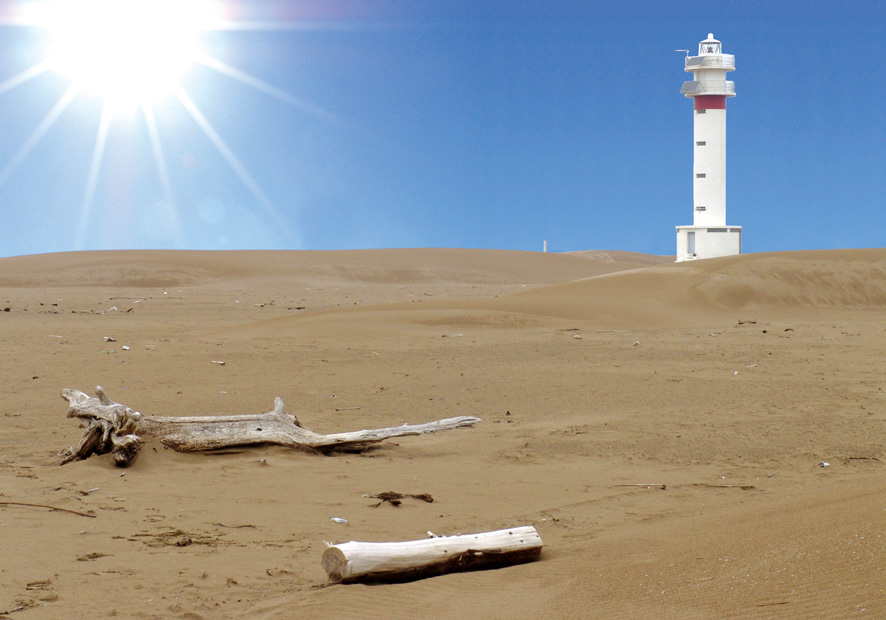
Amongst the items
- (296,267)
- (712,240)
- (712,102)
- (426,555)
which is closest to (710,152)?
(712,102)

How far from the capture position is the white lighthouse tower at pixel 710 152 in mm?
41062

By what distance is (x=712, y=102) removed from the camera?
1619 inches

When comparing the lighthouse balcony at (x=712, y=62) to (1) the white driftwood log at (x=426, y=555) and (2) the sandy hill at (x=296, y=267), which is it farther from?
(1) the white driftwood log at (x=426, y=555)

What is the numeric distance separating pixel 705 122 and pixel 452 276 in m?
14.7

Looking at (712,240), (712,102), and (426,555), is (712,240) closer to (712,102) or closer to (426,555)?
(712,102)

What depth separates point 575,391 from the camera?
12086 mm

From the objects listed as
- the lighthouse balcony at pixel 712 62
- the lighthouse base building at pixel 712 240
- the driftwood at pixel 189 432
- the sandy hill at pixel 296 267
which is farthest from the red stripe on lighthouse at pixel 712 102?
the driftwood at pixel 189 432

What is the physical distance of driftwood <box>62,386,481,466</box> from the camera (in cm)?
826

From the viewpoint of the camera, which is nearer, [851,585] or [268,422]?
[851,585]

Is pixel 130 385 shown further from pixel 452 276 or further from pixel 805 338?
pixel 452 276

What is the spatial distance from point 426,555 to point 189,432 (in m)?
4.09

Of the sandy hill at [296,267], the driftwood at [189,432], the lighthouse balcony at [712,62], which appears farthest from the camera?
the lighthouse balcony at [712,62]

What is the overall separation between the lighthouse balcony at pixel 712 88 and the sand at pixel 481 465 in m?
21.5

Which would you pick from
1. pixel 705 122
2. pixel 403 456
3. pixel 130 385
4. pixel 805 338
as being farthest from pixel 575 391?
pixel 705 122
